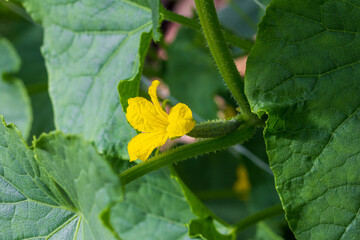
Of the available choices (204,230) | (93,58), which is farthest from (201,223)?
(93,58)

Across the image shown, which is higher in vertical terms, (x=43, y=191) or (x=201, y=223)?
(x=43, y=191)

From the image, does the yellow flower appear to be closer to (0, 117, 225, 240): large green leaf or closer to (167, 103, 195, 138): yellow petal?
(167, 103, 195, 138): yellow petal

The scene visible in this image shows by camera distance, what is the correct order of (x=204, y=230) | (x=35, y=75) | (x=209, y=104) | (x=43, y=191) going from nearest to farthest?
(x=43, y=191) < (x=204, y=230) < (x=209, y=104) < (x=35, y=75)

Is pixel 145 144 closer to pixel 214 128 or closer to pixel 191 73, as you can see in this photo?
pixel 214 128

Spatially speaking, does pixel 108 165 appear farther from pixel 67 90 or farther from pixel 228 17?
pixel 228 17

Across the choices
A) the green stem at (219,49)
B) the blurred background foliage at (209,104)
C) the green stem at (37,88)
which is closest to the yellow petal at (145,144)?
the green stem at (219,49)

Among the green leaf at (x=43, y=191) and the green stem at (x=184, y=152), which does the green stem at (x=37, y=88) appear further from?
the green stem at (x=184, y=152)
